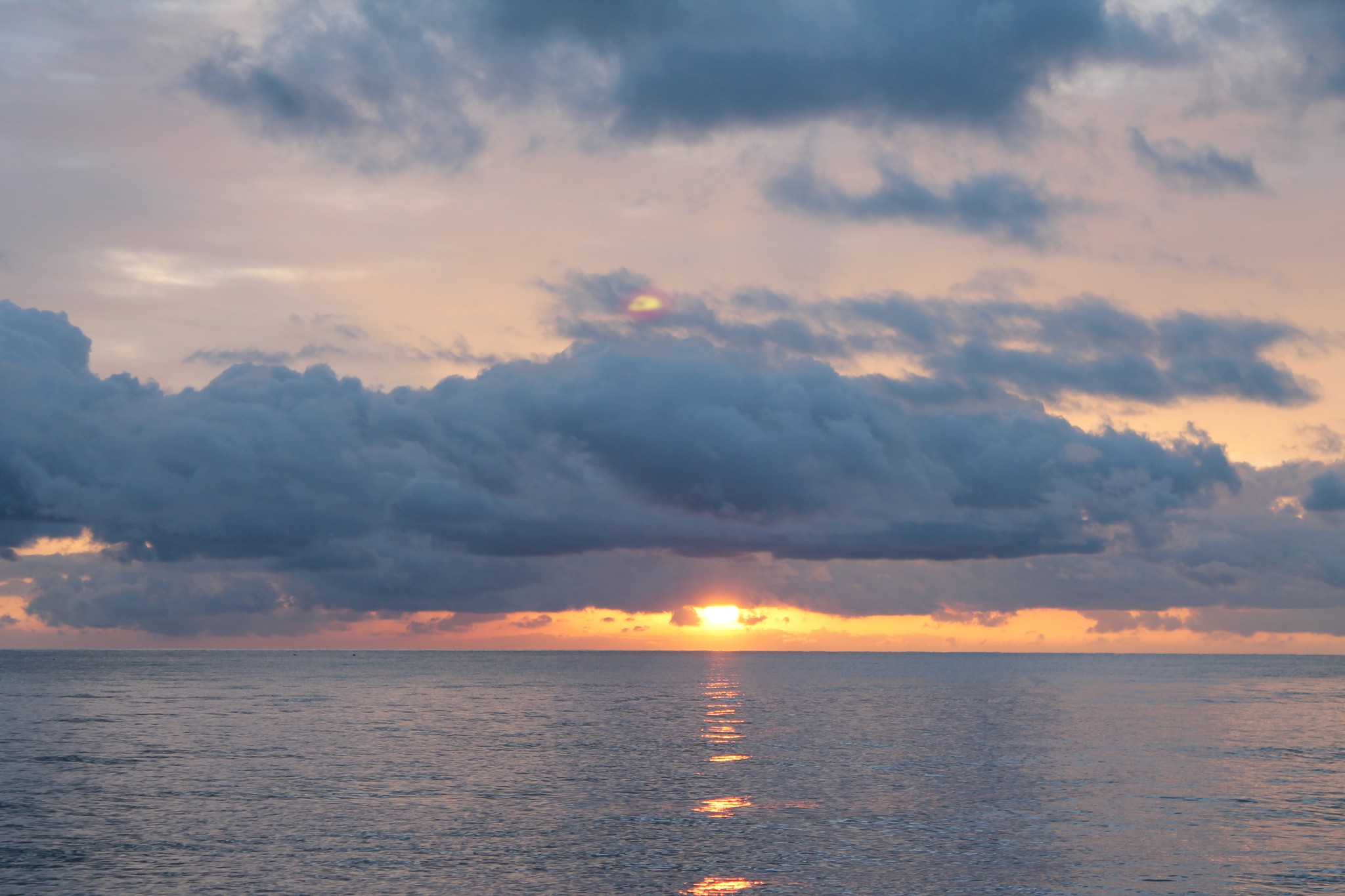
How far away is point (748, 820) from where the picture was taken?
6625 cm

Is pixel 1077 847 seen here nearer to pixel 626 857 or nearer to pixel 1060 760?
pixel 626 857

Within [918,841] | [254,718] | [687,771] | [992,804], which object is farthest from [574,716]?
[918,841]

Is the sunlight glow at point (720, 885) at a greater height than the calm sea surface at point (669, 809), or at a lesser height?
greater

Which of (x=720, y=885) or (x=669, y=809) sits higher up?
(x=720, y=885)

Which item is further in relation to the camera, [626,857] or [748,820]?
[748,820]

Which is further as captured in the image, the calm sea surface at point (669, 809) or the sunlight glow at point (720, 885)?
the calm sea surface at point (669, 809)

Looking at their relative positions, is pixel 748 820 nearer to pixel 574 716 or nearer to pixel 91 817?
pixel 91 817

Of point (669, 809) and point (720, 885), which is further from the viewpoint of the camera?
point (669, 809)

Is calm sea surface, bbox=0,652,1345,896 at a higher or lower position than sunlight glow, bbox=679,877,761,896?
lower

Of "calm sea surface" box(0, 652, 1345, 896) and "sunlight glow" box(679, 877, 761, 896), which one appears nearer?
"sunlight glow" box(679, 877, 761, 896)

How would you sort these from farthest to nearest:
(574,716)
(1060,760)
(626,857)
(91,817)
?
1. (574,716)
2. (1060,760)
3. (91,817)
4. (626,857)

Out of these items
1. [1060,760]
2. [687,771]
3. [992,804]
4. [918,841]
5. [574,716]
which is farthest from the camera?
[574,716]

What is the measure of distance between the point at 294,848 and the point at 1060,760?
66929 millimetres

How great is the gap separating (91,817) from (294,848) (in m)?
17.0
